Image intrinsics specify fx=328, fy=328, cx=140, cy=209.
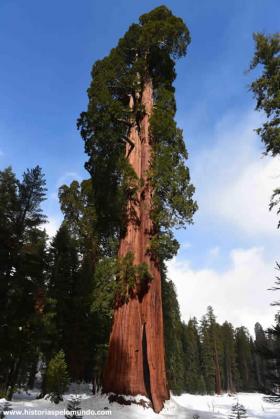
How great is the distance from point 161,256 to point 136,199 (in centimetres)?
208

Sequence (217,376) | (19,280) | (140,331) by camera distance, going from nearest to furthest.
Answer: (140,331), (19,280), (217,376)

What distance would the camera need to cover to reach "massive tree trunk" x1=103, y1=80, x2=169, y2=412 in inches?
331

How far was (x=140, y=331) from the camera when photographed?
907 centimetres

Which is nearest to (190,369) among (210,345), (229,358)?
(210,345)

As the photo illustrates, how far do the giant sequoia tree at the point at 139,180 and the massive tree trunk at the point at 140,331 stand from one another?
0.08 feet

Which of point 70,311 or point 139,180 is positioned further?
point 70,311

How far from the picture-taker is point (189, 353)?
59594 mm

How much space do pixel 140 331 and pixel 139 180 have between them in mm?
4788

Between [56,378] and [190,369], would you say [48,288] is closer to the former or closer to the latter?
[56,378]

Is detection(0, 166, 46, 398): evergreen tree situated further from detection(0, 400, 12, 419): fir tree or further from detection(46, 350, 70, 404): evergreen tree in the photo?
detection(0, 400, 12, 419): fir tree

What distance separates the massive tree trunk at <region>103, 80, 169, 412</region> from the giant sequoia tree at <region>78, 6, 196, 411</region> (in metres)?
0.02

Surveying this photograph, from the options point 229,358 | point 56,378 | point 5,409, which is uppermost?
point 229,358

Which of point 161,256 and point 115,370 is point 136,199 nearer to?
point 161,256

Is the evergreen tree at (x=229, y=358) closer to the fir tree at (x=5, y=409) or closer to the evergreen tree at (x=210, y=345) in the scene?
the evergreen tree at (x=210, y=345)
